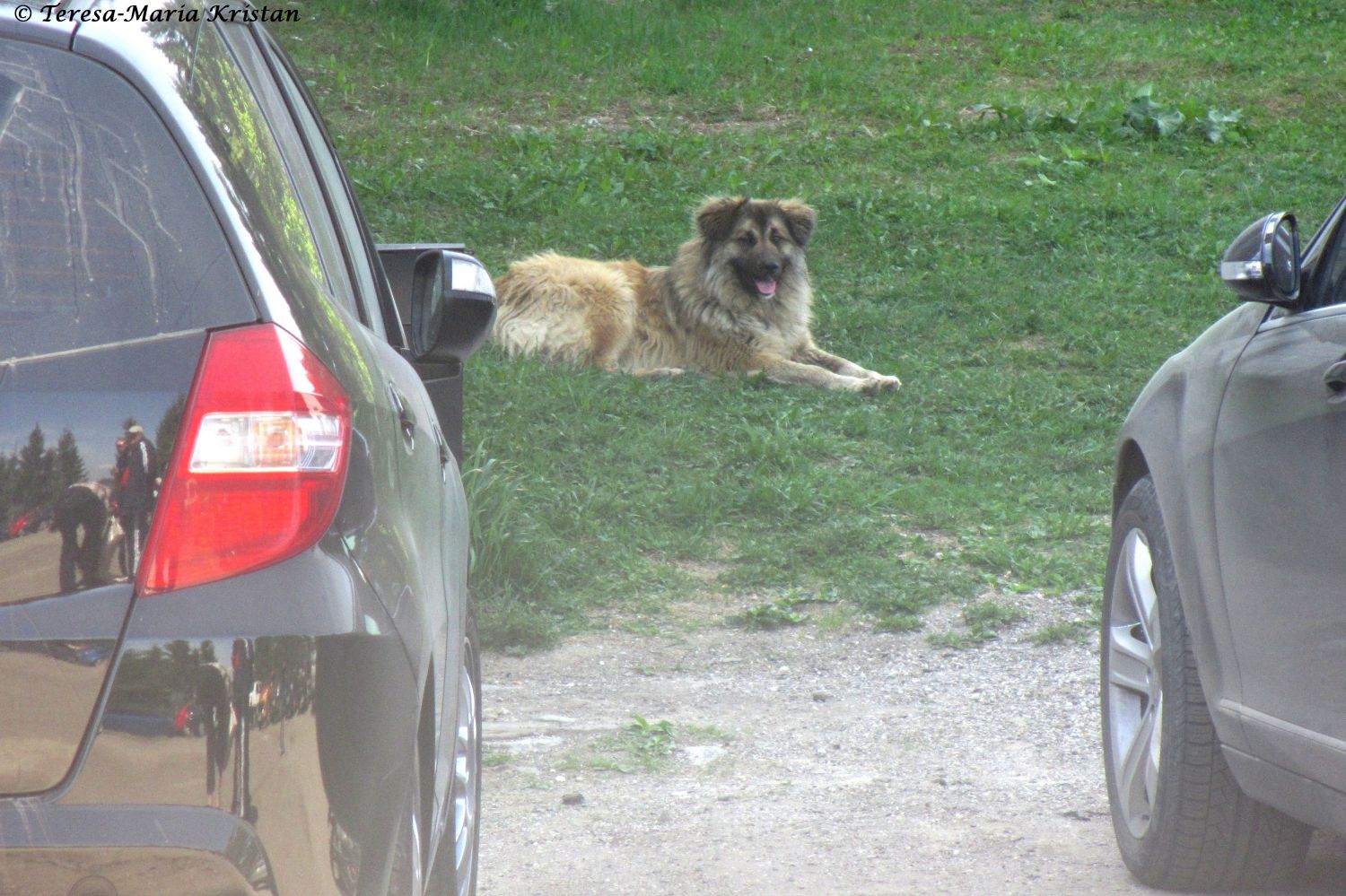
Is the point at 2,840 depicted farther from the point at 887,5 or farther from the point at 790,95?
the point at 887,5

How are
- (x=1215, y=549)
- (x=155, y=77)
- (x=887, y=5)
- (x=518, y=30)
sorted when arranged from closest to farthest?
(x=155, y=77) → (x=1215, y=549) → (x=518, y=30) → (x=887, y=5)

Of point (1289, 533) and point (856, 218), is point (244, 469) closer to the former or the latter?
point (1289, 533)

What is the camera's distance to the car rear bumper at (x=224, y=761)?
4.65ft

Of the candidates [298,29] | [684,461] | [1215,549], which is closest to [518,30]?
[298,29]

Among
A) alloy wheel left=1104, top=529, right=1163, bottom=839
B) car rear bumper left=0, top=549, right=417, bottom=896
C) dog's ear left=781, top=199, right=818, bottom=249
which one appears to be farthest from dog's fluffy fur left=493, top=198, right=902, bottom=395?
car rear bumper left=0, top=549, right=417, bottom=896

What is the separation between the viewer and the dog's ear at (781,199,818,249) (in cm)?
1027

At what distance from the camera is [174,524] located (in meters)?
1.51

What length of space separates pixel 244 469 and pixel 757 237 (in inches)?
349

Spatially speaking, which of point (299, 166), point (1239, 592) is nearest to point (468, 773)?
point (299, 166)

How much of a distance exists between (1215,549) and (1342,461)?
559mm

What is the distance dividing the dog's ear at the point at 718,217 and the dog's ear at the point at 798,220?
0.31 meters

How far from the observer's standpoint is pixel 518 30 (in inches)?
704

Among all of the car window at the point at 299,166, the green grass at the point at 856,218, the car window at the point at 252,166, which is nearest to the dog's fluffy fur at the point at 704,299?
the green grass at the point at 856,218

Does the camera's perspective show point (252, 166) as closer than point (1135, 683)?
Yes
